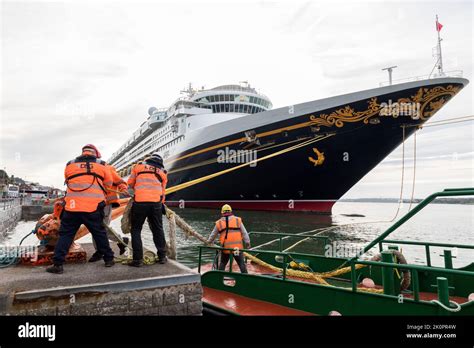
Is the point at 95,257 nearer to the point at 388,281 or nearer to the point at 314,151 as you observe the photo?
A: the point at 388,281

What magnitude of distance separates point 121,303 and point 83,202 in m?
1.29

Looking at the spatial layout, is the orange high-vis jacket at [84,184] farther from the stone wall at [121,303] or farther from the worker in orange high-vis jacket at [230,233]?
the worker in orange high-vis jacket at [230,233]

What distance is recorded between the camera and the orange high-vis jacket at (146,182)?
397cm

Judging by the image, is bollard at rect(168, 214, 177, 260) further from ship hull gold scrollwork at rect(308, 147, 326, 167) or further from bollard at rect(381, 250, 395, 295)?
ship hull gold scrollwork at rect(308, 147, 326, 167)

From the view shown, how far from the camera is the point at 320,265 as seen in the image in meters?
6.20

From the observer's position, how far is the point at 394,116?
56.0 ft

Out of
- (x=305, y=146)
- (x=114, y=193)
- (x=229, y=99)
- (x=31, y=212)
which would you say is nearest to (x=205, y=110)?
(x=229, y=99)

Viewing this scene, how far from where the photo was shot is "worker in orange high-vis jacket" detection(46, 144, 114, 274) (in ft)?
11.5

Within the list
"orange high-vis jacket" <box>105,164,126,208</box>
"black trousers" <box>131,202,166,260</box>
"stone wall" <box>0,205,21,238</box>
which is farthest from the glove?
"stone wall" <box>0,205,21,238</box>

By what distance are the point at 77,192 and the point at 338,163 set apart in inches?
697

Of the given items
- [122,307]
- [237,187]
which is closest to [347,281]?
[122,307]

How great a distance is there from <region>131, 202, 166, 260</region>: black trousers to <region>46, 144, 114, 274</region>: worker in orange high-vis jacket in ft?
1.20
